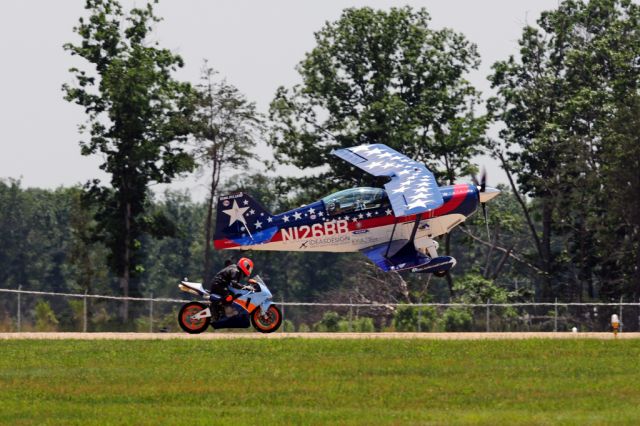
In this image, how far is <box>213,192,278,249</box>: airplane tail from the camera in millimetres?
45812

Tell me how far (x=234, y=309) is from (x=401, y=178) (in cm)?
915

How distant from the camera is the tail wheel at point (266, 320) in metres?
40.0

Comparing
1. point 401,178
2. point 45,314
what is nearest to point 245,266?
point 401,178

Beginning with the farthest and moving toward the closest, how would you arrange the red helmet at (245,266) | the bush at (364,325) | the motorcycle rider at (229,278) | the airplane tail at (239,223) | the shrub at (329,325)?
the shrub at (329,325), the bush at (364,325), the airplane tail at (239,223), the motorcycle rider at (229,278), the red helmet at (245,266)

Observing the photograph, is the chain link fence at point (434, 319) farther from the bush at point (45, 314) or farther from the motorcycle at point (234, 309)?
the motorcycle at point (234, 309)

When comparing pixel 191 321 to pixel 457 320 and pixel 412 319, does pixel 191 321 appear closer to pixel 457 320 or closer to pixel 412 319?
pixel 457 320

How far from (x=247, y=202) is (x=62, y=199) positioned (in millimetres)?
103448

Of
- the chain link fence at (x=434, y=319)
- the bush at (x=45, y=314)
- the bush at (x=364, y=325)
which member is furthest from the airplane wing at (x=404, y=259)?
the bush at (x=45, y=314)

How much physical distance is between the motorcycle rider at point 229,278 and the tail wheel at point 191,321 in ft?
2.95

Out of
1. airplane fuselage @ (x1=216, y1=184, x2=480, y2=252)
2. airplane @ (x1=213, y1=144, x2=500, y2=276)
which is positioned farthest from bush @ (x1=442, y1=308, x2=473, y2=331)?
airplane fuselage @ (x1=216, y1=184, x2=480, y2=252)

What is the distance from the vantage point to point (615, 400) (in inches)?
1101

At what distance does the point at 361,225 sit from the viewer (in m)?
46.5

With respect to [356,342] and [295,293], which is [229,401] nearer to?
[356,342]

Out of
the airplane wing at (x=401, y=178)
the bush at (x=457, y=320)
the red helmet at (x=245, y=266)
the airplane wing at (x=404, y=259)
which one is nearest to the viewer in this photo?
the red helmet at (x=245, y=266)
